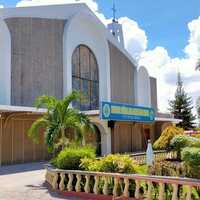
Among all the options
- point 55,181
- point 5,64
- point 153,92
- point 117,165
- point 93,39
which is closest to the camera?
point 117,165

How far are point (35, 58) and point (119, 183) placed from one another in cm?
1507

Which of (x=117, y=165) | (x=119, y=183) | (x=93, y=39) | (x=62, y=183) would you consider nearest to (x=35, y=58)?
(x=93, y=39)

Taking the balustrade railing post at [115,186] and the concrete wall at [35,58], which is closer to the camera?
the balustrade railing post at [115,186]

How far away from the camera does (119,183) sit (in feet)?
28.0

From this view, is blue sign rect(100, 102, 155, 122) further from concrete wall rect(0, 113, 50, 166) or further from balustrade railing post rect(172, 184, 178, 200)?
balustrade railing post rect(172, 184, 178, 200)

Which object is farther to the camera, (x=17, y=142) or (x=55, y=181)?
(x=17, y=142)

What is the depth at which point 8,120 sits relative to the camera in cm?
1862

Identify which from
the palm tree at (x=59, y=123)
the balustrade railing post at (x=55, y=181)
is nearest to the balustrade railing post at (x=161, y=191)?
the balustrade railing post at (x=55, y=181)

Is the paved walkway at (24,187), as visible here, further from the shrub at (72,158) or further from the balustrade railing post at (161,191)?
the balustrade railing post at (161,191)

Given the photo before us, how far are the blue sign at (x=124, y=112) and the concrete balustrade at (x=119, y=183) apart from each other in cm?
1220

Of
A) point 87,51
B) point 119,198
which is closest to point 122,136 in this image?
point 87,51

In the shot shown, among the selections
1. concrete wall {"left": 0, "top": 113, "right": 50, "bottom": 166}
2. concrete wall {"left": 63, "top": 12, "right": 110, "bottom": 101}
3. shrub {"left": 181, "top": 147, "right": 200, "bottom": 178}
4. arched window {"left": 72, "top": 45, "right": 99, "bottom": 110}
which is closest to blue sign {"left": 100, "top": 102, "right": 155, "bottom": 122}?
arched window {"left": 72, "top": 45, "right": 99, "bottom": 110}

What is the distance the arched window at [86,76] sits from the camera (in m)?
25.9

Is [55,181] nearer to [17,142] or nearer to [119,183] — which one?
[119,183]
